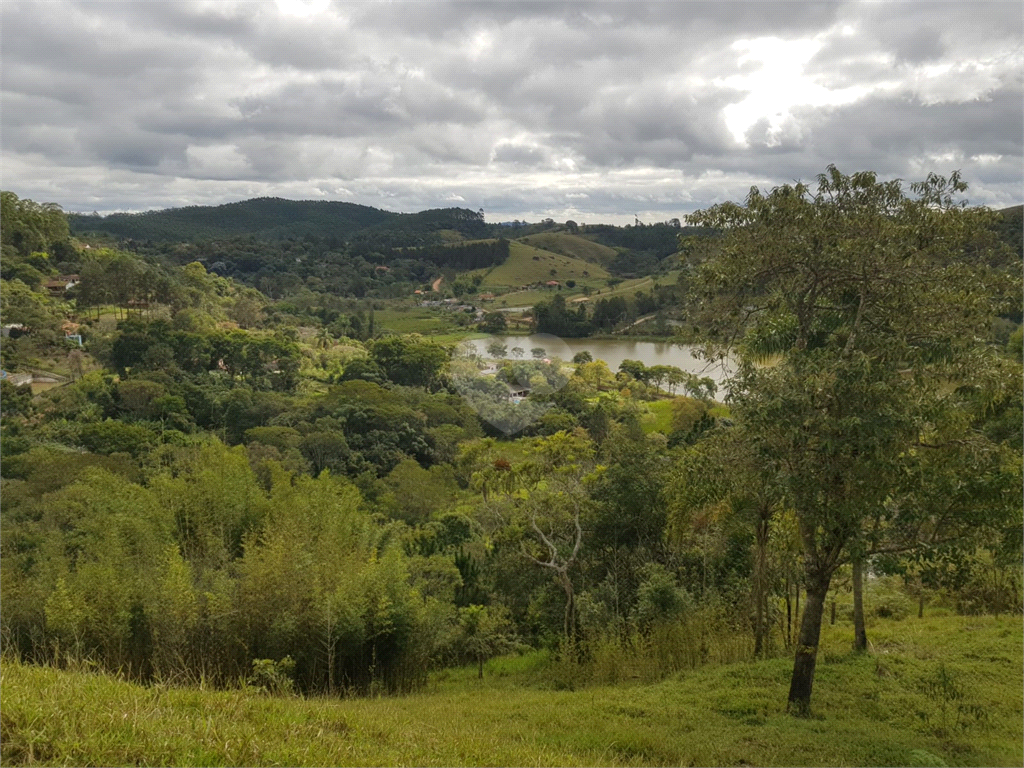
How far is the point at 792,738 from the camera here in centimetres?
462

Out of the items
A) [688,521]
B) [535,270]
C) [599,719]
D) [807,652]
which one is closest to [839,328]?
[807,652]

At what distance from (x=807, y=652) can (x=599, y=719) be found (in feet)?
5.53

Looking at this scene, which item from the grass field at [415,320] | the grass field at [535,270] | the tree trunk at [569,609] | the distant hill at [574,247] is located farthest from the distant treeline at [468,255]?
the tree trunk at [569,609]

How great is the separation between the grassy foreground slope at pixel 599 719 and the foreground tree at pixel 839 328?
0.66 metres

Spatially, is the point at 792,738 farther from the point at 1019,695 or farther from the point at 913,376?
the point at 913,376

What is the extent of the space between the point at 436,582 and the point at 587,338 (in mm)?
39636

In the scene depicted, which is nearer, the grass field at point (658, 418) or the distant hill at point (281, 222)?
the grass field at point (658, 418)

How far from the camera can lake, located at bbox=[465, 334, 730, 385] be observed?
39.8 metres

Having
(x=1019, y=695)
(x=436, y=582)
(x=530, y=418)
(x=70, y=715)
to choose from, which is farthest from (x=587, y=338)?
(x=70, y=715)

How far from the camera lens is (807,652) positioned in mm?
5016

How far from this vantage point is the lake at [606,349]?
131 ft

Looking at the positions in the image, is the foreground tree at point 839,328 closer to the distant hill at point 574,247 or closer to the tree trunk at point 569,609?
the tree trunk at point 569,609

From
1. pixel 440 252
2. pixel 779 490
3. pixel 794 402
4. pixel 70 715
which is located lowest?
pixel 70 715

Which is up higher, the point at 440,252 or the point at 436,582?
the point at 440,252
